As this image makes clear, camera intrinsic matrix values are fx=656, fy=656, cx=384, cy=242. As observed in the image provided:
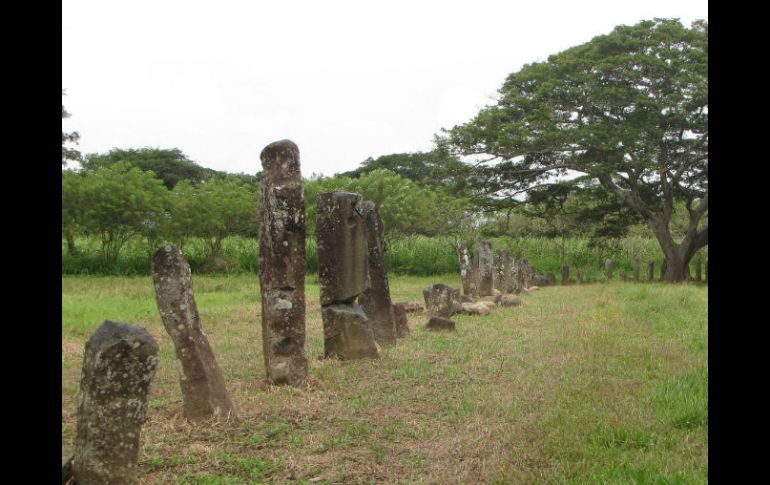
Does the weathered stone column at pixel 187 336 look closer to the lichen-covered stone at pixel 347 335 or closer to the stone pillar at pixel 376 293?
the lichen-covered stone at pixel 347 335

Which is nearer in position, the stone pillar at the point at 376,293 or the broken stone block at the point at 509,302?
the stone pillar at the point at 376,293

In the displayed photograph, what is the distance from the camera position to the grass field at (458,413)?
519 centimetres

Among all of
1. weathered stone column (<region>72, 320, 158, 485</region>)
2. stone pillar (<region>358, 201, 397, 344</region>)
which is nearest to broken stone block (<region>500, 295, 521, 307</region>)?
stone pillar (<region>358, 201, 397, 344</region>)

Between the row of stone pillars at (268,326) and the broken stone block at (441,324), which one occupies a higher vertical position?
the row of stone pillars at (268,326)

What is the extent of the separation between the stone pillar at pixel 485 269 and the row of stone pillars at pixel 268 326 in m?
7.60

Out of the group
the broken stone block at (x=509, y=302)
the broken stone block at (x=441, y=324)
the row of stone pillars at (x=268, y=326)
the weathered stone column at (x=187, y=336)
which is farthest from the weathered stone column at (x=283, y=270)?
the broken stone block at (x=509, y=302)

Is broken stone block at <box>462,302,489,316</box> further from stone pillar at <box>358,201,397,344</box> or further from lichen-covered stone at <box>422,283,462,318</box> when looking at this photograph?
stone pillar at <box>358,201,397,344</box>

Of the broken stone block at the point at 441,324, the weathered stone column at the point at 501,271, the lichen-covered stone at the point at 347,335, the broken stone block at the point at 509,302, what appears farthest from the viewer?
the weathered stone column at the point at 501,271

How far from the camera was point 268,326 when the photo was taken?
7809mm

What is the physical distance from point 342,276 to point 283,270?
178 cm

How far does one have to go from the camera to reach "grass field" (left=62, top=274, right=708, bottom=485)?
Answer: 5.19 m

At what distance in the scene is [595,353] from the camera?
31.3ft
